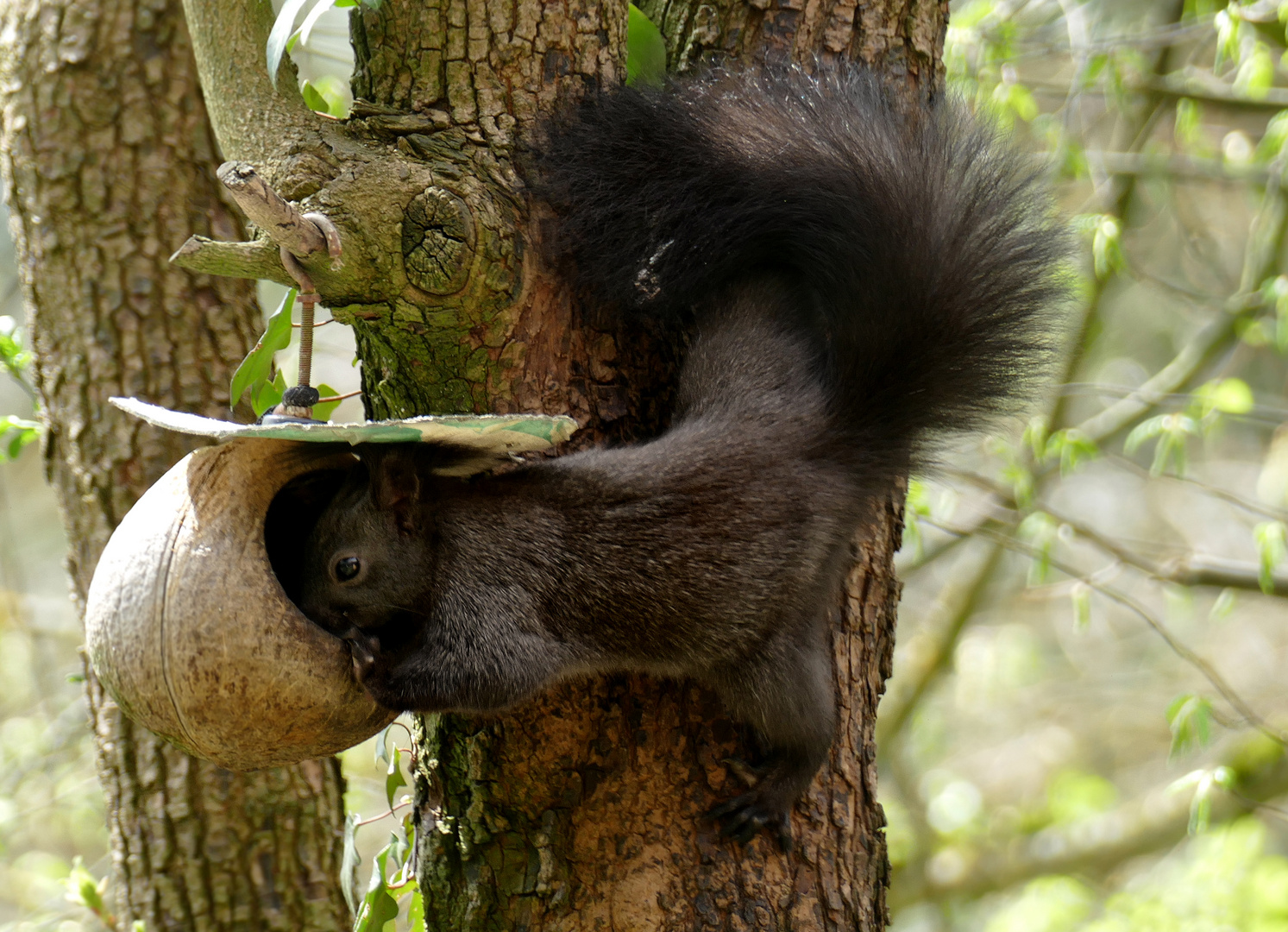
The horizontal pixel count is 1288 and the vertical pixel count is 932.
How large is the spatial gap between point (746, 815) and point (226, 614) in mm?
918

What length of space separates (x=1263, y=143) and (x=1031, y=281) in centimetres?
258

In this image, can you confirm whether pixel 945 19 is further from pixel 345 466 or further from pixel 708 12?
pixel 345 466

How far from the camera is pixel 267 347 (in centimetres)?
176

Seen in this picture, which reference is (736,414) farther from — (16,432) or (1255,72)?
(1255,72)

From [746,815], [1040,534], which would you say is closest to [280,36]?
[746,815]

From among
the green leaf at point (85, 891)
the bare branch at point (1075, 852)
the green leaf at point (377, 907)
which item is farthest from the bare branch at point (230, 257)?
the bare branch at point (1075, 852)

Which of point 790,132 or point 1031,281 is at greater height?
point 790,132

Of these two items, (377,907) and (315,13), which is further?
(377,907)

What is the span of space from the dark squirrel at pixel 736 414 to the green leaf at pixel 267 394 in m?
0.35

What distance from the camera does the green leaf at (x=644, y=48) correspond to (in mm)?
2141

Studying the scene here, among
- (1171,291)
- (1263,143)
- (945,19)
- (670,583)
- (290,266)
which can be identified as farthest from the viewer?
(1171,291)

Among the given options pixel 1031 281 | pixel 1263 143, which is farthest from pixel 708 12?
pixel 1263 143

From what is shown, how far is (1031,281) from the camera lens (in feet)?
6.83

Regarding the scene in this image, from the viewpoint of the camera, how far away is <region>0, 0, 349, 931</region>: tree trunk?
278 centimetres
